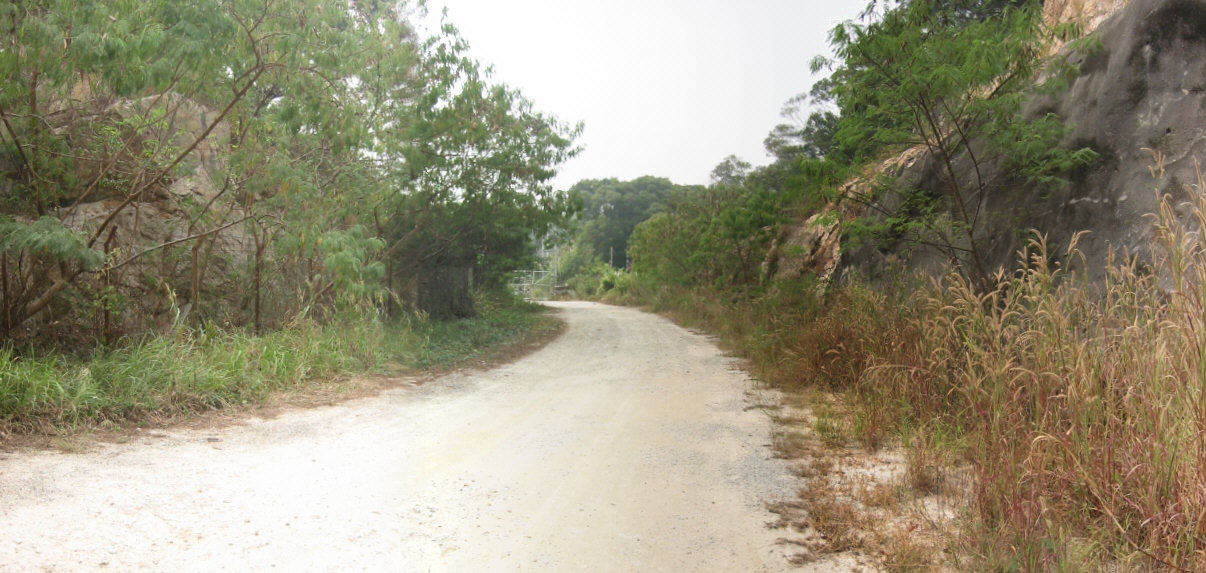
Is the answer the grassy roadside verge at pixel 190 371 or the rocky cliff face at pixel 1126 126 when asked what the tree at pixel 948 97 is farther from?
the grassy roadside verge at pixel 190 371

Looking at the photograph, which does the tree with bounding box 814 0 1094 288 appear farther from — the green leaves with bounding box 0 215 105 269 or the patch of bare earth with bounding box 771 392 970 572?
the green leaves with bounding box 0 215 105 269

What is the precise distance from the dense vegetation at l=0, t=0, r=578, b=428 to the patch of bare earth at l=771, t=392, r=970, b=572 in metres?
5.07

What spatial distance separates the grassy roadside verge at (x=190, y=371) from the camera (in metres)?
5.20

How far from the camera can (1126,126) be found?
5836 millimetres

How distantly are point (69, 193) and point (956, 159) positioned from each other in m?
9.99

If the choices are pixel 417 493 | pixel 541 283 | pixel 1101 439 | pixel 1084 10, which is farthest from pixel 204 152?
pixel 541 283

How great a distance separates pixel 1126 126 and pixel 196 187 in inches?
410

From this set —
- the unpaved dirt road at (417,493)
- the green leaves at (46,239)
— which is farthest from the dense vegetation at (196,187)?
the unpaved dirt road at (417,493)

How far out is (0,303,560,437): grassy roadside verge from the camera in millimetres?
5199

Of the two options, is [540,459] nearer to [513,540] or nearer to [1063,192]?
[513,540]

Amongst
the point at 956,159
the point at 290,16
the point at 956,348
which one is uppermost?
the point at 290,16

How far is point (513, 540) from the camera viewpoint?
11.3 feet

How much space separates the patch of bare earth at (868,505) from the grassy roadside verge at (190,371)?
5.03 meters

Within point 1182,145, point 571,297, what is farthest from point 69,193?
point 571,297
